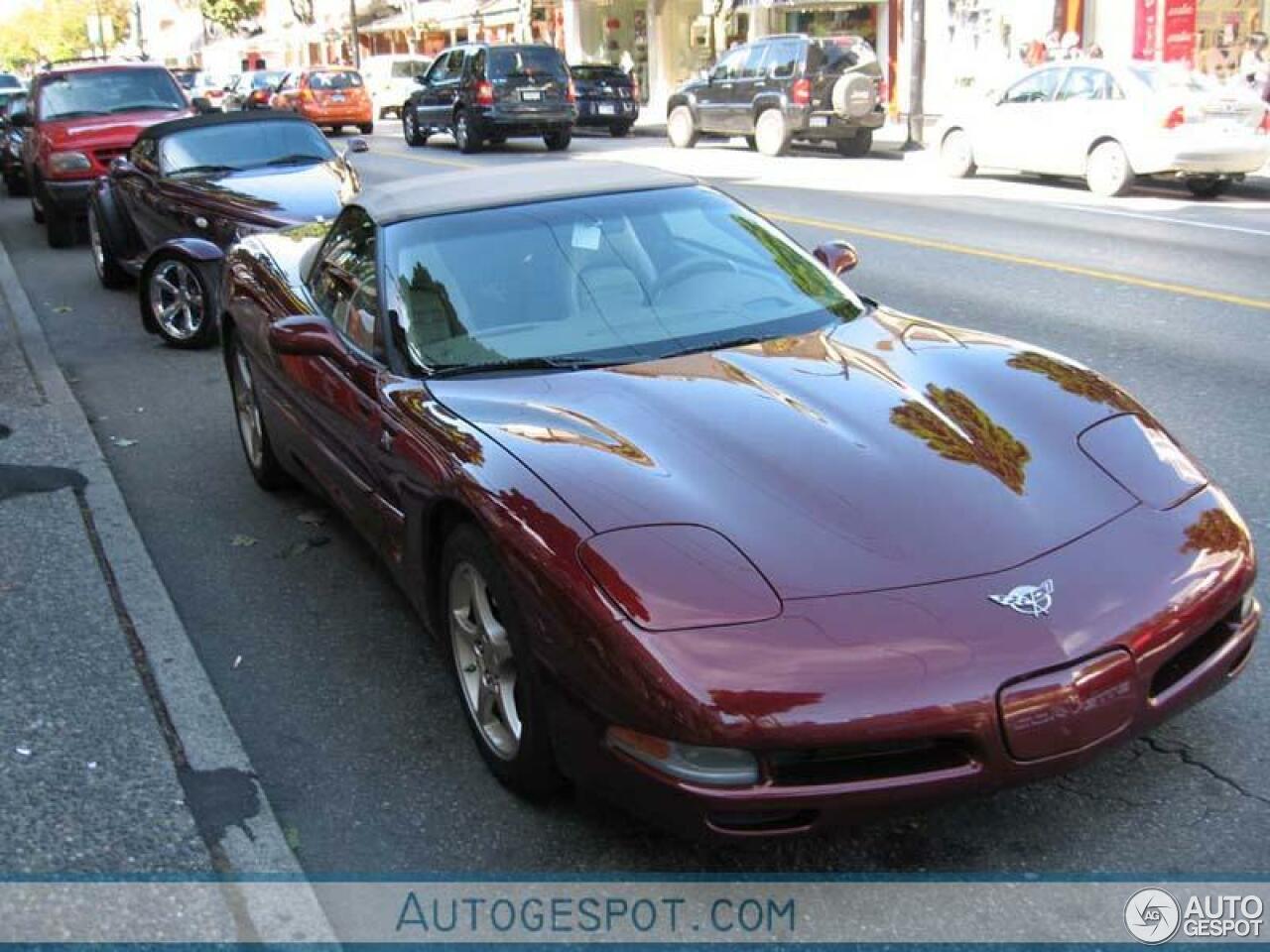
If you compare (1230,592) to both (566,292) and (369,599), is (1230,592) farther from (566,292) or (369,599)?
(369,599)

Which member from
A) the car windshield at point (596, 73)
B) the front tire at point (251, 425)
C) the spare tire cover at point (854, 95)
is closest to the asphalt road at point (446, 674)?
the front tire at point (251, 425)

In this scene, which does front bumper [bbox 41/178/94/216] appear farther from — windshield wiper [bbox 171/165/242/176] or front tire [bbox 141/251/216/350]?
front tire [bbox 141/251/216/350]

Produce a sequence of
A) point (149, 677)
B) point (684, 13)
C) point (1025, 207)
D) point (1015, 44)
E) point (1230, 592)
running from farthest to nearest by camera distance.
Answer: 1. point (684, 13)
2. point (1015, 44)
3. point (1025, 207)
4. point (149, 677)
5. point (1230, 592)

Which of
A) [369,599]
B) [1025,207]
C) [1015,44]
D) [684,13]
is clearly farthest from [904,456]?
[684,13]

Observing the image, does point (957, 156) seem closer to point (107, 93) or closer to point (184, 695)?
point (107, 93)

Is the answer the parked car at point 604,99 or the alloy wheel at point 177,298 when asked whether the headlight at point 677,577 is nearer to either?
the alloy wheel at point 177,298

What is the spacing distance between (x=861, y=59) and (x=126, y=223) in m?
15.0

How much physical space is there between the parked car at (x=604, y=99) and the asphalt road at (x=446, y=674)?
66.0ft

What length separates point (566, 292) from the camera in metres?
4.47

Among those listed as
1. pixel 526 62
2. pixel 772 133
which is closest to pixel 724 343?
pixel 772 133

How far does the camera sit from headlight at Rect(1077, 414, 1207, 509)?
349 cm

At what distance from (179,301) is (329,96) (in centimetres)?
2863

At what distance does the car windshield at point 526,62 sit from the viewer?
1073 inches

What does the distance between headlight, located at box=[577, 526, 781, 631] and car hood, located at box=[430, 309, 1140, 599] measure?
46 mm
